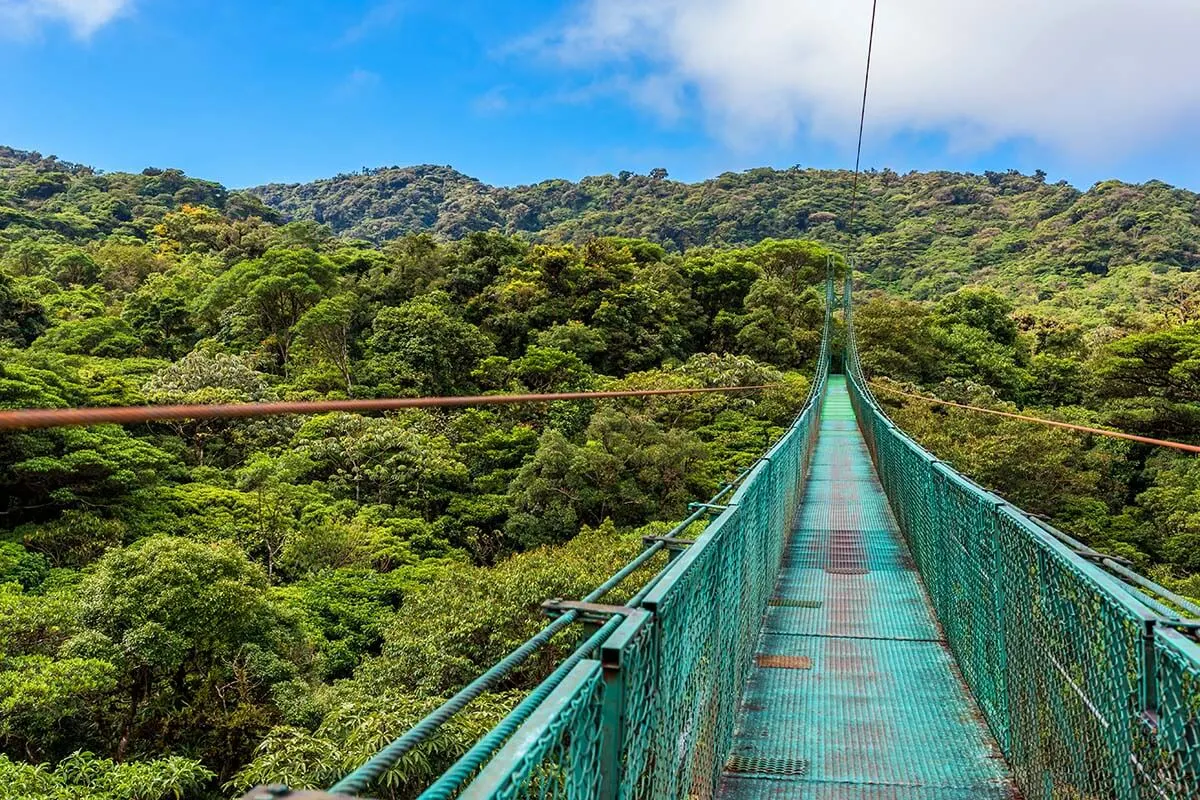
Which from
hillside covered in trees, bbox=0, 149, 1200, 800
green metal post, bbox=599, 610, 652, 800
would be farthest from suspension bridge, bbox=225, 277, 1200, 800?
hillside covered in trees, bbox=0, 149, 1200, 800

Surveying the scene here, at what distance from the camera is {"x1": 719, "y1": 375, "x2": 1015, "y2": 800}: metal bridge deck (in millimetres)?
2150

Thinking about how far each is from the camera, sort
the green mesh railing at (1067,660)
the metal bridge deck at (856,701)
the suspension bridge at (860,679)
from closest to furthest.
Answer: the suspension bridge at (860,679), the green mesh railing at (1067,660), the metal bridge deck at (856,701)

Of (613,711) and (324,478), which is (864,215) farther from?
(613,711)

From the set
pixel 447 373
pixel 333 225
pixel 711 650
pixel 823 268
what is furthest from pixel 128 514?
pixel 333 225

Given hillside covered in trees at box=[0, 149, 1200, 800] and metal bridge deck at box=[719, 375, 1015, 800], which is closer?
metal bridge deck at box=[719, 375, 1015, 800]

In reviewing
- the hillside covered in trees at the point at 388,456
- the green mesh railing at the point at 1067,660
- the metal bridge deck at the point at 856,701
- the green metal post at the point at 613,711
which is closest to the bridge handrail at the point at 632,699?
the green metal post at the point at 613,711

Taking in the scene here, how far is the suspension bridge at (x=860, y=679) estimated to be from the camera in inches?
41.9

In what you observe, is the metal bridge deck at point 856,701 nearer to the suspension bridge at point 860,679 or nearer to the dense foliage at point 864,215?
the suspension bridge at point 860,679

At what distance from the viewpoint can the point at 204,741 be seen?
810cm

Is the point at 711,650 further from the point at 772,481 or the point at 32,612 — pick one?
the point at 32,612

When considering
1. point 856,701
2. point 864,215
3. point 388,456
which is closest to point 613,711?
point 856,701

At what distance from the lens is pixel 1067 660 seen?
1.73 meters

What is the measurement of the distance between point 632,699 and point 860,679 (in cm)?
201

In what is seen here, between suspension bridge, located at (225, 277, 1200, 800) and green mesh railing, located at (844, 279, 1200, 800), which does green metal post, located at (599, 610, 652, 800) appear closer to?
suspension bridge, located at (225, 277, 1200, 800)
